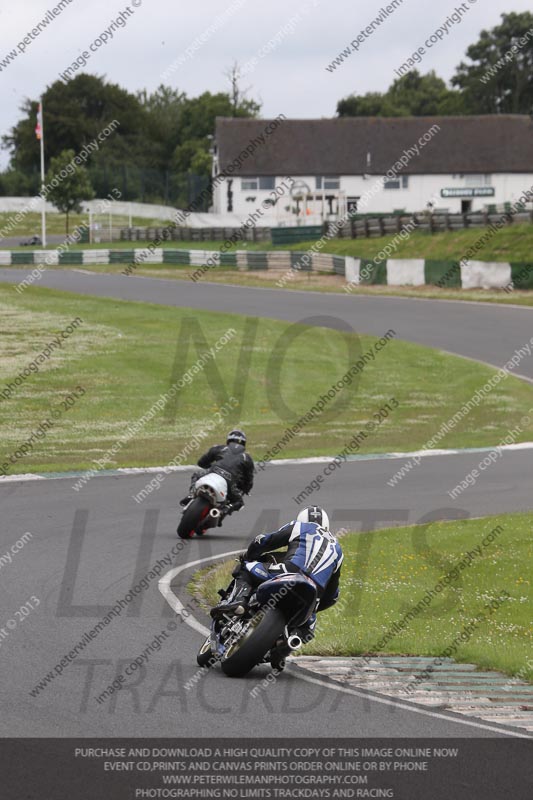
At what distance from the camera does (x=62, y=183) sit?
7075 cm

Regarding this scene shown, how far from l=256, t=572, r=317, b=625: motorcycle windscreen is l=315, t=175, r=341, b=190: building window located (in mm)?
75191

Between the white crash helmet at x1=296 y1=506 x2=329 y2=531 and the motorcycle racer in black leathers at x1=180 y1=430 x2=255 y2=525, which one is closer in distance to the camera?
the white crash helmet at x1=296 y1=506 x2=329 y2=531

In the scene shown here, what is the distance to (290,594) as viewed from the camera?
27.4 ft

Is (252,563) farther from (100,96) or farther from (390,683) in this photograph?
(100,96)

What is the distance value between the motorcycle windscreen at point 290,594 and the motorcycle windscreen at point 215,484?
18.9ft

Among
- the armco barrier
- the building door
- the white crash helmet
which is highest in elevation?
the building door

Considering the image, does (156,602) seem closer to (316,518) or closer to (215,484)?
(316,518)

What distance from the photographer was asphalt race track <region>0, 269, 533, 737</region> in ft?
23.6

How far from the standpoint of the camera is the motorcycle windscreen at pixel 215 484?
46.5ft

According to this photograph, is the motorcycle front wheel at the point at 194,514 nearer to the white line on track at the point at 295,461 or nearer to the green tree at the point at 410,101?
the white line on track at the point at 295,461

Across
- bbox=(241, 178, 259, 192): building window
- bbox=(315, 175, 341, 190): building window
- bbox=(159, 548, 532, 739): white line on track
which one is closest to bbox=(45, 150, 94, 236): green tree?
bbox=(241, 178, 259, 192): building window

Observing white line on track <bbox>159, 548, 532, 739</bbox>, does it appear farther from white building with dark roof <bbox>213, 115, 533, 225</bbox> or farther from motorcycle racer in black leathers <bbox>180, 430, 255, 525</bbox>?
white building with dark roof <bbox>213, 115, 533, 225</bbox>

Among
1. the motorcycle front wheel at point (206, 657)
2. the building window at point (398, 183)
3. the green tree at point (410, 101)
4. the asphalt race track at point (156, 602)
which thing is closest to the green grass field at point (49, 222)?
the building window at point (398, 183)

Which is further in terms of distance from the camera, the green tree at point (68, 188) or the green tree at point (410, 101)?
the green tree at point (410, 101)
